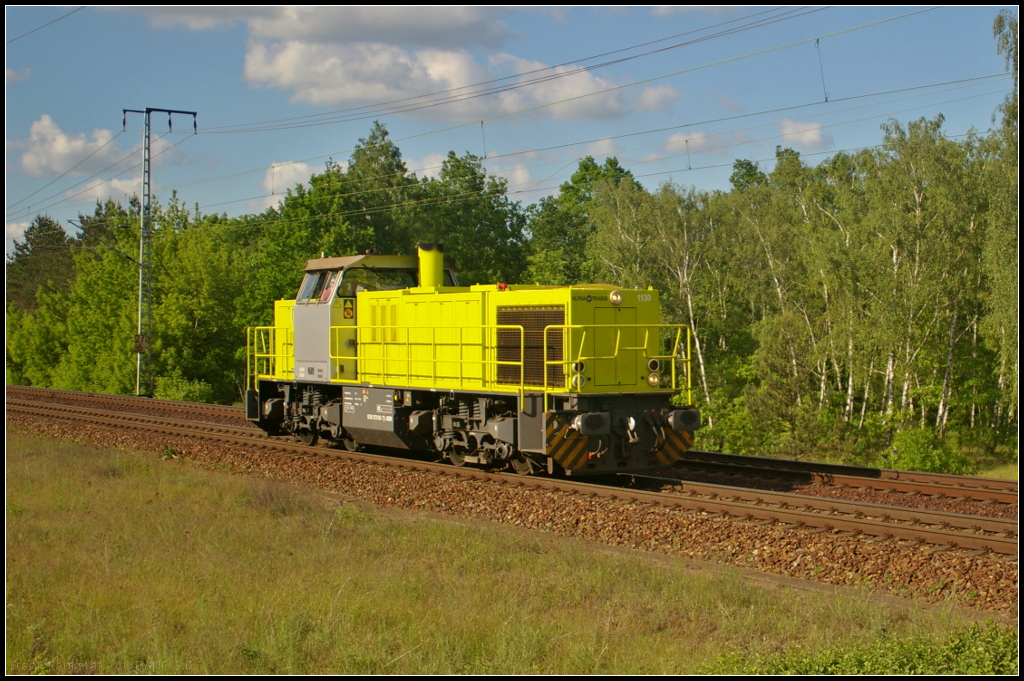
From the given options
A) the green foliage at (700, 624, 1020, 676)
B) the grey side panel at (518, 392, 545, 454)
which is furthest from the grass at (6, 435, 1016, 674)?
the grey side panel at (518, 392, 545, 454)

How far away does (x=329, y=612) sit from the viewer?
21.6 feet

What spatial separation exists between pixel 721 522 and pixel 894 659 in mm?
4454

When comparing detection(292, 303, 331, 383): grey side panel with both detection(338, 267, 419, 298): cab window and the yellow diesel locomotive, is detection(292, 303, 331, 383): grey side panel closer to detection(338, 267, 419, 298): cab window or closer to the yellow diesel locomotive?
the yellow diesel locomotive

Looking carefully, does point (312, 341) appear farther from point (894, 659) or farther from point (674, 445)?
point (894, 659)

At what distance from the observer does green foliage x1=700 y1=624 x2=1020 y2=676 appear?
212 inches

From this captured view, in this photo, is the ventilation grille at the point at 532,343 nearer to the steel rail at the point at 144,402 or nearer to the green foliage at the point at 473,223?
the steel rail at the point at 144,402

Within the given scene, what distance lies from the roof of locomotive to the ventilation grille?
3.39 m

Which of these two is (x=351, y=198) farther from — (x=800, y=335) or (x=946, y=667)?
(x=946, y=667)

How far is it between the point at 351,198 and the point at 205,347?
9.07 meters

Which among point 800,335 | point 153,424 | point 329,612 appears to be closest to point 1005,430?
point 800,335

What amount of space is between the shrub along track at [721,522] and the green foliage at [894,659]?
5.53 ft

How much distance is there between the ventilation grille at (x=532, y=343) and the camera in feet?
40.0

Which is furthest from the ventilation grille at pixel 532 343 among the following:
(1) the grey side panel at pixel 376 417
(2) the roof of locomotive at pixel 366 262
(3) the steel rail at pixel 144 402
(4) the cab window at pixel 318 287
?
(3) the steel rail at pixel 144 402

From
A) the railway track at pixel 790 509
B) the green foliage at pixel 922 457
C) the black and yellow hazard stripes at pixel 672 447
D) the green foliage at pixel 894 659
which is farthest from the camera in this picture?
the green foliage at pixel 922 457
